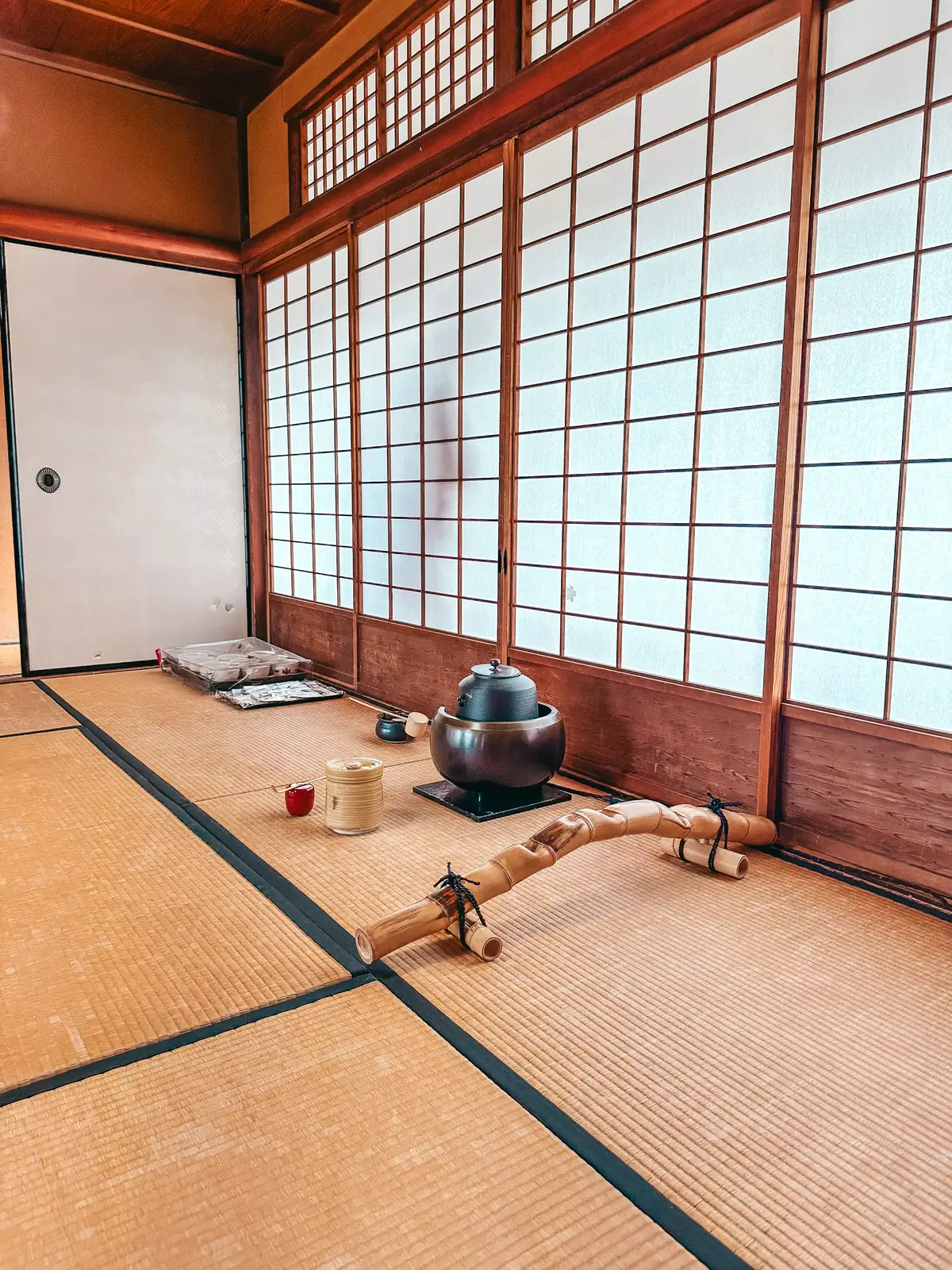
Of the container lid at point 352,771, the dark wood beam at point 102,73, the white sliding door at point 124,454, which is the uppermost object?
the dark wood beam at point 102,73

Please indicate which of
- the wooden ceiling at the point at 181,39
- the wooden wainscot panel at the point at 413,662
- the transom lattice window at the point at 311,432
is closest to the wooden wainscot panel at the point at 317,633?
the transom lattice window at the point at 311,432

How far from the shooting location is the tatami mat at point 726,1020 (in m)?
1.33

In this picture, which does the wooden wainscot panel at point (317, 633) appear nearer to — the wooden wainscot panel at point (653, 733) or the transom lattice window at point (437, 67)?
the wooden wainscot panel at point (653, 733)

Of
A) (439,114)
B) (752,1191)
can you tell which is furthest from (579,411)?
(752,1191)

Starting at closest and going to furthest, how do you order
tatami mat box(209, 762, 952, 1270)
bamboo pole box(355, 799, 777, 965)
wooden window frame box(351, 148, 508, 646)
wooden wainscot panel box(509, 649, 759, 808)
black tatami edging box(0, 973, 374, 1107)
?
tatami mat box(209, 762, 952, 1270) → black tatami edging box(0, 973, 374, 1107) → bamboo pole box(355, 799, 777, 965) → wooden wainscot panel box(509, 649, 759, 808) → wooden window frame box(351, 148, 508, 646)

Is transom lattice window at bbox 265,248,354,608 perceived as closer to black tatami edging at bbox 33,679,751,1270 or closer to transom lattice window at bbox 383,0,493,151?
transom lattice window at bbox 383,0,493,151

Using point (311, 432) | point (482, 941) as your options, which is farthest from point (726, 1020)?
point (311, 432)

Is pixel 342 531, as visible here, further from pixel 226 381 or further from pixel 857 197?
pixel 857 197

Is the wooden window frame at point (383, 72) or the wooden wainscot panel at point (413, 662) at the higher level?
the wooden window frame at point (383, 72)

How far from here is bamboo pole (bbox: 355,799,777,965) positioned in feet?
6.38

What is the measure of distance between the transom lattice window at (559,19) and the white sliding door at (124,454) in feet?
9.92

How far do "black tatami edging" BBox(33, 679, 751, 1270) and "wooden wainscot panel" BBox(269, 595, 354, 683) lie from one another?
6.66 feet

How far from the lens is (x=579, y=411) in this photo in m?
3.33

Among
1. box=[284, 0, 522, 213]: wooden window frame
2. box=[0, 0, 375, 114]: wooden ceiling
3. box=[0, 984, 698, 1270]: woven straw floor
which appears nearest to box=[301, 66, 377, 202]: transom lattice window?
box=[284, 0, 522, 213]: wooden window frame
